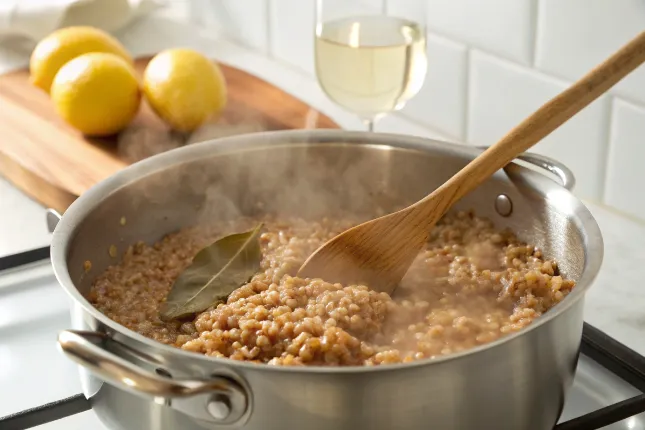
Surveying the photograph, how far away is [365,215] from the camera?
1193mm

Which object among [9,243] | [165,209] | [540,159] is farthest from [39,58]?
[540,159]

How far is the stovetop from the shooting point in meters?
0.89

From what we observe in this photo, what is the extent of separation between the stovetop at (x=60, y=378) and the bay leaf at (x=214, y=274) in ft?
0.43

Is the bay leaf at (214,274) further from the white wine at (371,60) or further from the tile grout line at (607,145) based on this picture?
the tile grout line at (607,145)

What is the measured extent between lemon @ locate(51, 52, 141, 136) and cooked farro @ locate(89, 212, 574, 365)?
1.19 feet

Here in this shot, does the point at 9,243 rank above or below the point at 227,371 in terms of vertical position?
below

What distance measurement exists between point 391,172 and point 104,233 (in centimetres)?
32

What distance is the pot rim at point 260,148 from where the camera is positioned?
699 mm

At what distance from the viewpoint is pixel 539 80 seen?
52.8 inches

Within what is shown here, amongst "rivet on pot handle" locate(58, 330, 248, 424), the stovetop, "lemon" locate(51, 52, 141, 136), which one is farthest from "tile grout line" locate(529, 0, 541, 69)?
"rivet on pot handle" locate(58, 330, 248, 424)

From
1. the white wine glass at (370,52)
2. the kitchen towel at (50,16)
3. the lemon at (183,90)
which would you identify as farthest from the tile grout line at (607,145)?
the kitchen towel at (50,16)

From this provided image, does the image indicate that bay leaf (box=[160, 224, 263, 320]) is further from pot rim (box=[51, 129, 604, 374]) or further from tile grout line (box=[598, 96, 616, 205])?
tile grout line (box=[598, 96, 616, 205])

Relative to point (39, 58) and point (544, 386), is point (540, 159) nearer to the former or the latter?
point (544, 386)

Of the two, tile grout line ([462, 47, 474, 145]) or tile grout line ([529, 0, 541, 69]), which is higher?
tile grout line ([529, 0, 541, 69])
